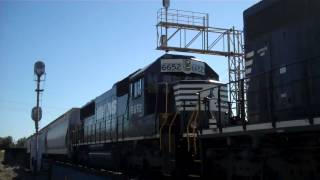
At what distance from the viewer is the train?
7.13 meters

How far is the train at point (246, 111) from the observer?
7133 millimetres

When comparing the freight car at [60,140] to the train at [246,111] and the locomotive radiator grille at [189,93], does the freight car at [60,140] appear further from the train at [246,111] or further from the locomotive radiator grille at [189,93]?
the locomotive radiator grille at [189,93]

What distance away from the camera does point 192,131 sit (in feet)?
34.5

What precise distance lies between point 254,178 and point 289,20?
286 cm

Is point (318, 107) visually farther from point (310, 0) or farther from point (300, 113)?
point (310, 0)

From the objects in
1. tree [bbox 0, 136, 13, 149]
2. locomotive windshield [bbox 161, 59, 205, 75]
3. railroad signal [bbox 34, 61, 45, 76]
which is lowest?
tree [bbox 0, 136, 13, 149]

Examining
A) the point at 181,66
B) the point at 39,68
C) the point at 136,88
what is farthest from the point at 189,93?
the point at 39,68

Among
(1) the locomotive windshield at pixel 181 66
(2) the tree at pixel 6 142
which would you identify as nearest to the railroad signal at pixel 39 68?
(1) the locomotive windshield at pixel 181 66

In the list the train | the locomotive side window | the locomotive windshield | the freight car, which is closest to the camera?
the train

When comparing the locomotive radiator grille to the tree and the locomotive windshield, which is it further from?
the tree

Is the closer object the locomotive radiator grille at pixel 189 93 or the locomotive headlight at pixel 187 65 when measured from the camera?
the locomotive radiator grille at pixel 189 93

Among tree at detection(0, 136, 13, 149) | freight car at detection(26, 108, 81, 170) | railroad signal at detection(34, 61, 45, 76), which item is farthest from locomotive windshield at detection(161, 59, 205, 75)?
tree at detection(0, 136, 13, 149)

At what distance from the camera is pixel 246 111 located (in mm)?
8602

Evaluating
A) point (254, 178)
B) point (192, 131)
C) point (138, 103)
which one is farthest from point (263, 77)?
point (138, 103)
